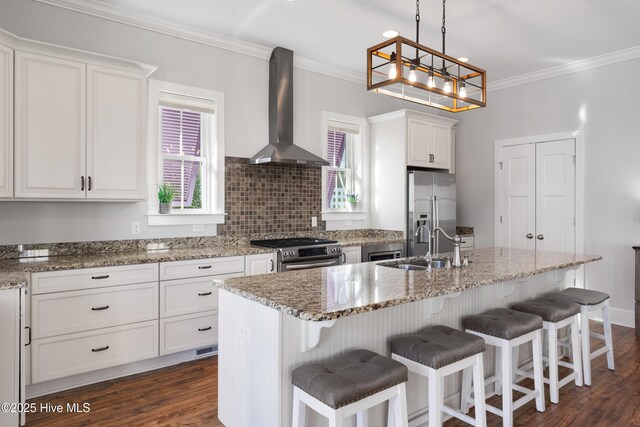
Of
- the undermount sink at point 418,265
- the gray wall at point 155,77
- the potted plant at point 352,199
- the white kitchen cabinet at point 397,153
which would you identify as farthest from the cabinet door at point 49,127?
the white kitchen cabinet at point 397,153

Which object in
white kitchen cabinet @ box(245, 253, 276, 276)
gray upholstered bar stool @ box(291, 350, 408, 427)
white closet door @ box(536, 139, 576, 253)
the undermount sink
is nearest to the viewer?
gray upholstered bar stool @ box(291, 350, 408, 427)

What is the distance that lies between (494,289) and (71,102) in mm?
3308

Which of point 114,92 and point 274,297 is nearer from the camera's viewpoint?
point 274,297

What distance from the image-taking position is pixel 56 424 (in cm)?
244

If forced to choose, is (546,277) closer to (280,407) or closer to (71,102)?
(280,407)

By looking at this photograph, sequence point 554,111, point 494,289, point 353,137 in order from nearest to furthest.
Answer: point 494,289 < point 554,111 < point 353,137

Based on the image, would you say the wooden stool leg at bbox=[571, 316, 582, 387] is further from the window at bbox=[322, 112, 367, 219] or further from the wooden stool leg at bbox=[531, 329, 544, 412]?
the window at bbox=[322, 112, 367, 219]

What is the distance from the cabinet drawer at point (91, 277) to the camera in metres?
2.71

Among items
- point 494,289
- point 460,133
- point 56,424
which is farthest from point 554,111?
point 56,424

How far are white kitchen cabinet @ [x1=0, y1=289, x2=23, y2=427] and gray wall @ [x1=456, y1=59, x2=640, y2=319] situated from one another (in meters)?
5.38

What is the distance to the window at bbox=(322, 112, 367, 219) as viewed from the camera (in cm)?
520

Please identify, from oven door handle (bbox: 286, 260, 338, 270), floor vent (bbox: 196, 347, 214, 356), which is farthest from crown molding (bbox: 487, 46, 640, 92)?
floor vent (bbox: 196, 347, 214, 356)

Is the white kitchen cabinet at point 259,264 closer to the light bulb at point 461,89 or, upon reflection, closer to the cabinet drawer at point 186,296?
the cabinet drawer at point 186,296

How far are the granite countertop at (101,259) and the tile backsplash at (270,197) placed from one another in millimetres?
334
